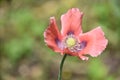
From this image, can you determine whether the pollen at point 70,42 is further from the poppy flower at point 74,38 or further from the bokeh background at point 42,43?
the bokeh background at point 42,43

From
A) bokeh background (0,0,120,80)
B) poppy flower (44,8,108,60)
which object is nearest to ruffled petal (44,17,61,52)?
poppy flower (44,8,108,60)

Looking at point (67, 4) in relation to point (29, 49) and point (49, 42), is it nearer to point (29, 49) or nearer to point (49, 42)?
point (29, 49)

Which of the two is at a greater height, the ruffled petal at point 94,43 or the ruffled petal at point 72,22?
the ruffled petal at point 72,22

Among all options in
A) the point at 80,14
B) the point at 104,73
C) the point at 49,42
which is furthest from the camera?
the point at 104,73

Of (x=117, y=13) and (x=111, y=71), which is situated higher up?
(x=117, y=13)

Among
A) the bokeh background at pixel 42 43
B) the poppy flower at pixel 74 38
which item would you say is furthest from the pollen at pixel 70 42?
the bokeh background at pixel 42 43

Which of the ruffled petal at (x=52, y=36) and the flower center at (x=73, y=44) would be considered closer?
the ruffled petal at (x=52, y=36)

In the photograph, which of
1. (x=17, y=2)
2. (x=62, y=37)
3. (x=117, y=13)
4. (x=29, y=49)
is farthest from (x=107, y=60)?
(x=62, y=37)
